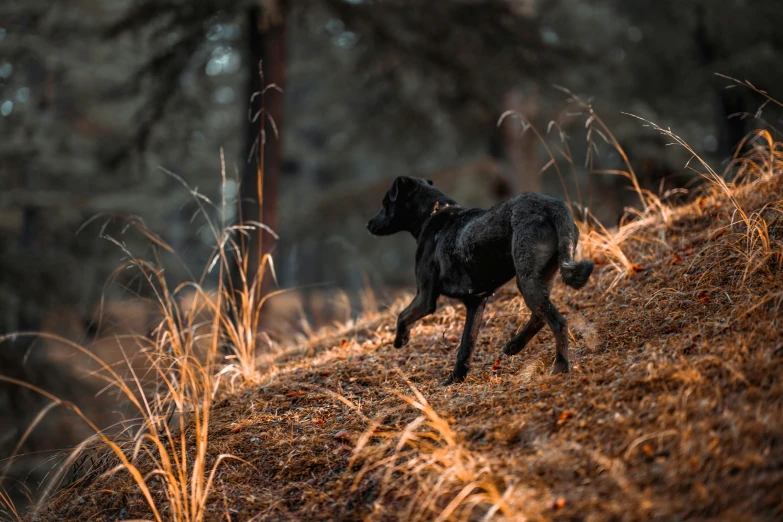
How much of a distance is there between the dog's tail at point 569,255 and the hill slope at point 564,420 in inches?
19.5

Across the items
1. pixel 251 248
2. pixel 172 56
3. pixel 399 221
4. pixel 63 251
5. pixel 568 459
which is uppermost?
pixel 172 56

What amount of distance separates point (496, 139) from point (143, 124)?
6992 millimetres

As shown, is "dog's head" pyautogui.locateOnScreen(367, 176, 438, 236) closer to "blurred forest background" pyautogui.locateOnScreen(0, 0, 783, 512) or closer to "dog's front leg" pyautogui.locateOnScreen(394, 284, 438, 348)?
"dog's front leg" pyautogui.locateOnScreen(394, 284, 438, 348)

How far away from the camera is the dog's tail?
2.76m

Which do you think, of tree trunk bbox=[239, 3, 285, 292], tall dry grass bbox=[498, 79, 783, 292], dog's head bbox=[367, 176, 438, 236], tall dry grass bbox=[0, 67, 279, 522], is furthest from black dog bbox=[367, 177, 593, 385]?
tree trunk bbox=[239, 3, 285, 292]

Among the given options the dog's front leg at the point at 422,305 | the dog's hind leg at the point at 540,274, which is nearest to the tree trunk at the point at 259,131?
the dog's front leg at the point at 422,305

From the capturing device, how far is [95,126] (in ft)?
54.2

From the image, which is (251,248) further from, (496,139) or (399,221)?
(496,139)

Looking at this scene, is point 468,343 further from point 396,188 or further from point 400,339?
point 396,188

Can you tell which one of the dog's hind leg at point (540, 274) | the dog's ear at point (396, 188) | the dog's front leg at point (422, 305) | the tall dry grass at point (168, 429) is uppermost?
the dog's ear at point (396, 188)

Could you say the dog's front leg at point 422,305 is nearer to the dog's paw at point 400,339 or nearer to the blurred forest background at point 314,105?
the dog's paw at point 400,339

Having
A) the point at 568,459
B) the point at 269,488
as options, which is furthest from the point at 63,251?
the point at 568,459

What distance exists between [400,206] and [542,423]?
199cm

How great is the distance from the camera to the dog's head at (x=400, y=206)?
410 cm
